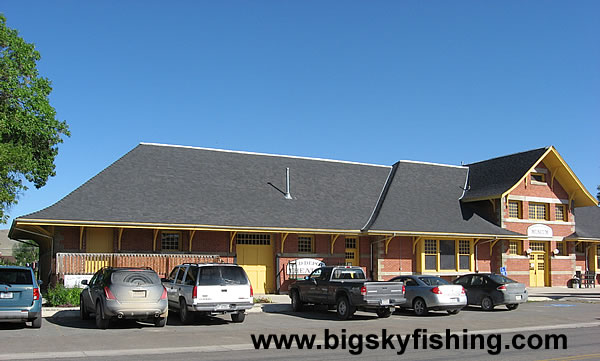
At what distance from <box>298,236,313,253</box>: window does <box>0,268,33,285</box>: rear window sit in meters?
15.5

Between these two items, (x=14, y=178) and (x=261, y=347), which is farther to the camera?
(x=14, y=178)

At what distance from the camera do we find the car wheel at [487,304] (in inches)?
950

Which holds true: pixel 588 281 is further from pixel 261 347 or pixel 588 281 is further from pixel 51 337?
pixel 51 337

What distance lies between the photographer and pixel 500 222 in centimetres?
3509

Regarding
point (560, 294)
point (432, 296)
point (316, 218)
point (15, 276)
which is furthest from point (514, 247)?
point (15, 276)

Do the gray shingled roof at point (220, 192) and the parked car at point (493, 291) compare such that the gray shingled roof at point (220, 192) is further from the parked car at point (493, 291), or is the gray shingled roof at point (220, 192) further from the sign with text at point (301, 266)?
the parked car at point (493, 291)

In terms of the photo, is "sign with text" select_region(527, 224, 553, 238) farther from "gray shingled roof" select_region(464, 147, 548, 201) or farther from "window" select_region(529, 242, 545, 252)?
"gray shingled roof" select_region(464, 147, 548, 201)

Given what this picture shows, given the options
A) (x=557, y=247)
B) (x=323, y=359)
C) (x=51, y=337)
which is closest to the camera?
(x=323, y=359)

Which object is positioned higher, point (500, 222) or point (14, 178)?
point (14, 178)

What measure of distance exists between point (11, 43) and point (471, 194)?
27972 millimetres

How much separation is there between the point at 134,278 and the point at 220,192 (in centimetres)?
1308

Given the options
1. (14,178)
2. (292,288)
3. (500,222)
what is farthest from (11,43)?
(500,222)

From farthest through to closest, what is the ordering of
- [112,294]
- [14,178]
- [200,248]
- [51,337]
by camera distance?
[14,178] < [200,248] < [112,294] < [51,337]

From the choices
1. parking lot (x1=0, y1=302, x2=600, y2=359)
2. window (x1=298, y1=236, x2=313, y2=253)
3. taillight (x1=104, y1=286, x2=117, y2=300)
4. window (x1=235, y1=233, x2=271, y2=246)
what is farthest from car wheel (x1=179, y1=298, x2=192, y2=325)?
window (x1=298, y1=236, x2=313, y2=253)
